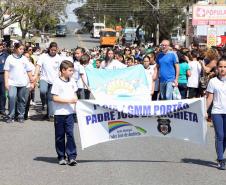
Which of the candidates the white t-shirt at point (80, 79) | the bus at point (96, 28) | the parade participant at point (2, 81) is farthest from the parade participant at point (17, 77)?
the bus at point (96, 28)

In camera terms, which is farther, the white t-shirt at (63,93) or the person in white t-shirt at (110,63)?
the person in white t-shirt at (110,63)

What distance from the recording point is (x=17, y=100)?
14711 millimetres

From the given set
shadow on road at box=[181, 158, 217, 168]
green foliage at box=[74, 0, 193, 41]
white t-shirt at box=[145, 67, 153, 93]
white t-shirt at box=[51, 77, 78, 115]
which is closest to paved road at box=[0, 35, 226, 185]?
shadow on road at box=[181, 158, 217, 168]

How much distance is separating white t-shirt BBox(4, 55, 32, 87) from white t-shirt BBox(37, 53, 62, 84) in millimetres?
370

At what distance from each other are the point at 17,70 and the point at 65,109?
524cm

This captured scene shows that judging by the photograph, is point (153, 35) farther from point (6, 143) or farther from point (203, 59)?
point (6, 143)

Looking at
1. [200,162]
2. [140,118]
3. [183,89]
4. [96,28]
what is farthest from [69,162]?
[96,28]

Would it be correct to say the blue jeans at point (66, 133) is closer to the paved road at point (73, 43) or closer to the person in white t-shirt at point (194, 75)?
the person in white t-shirt at point (194, 75)

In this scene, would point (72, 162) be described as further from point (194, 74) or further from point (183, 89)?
point (194, 74)

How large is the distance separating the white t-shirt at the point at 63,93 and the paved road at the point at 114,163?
2.79 feet

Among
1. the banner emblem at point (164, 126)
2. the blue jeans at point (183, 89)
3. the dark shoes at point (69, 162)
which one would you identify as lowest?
the dark shoes at point (69, 162)

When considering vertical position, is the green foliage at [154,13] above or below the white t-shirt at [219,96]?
above

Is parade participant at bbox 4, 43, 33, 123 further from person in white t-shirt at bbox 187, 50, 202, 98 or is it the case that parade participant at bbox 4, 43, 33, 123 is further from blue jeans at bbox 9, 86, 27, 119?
person in white t-shirt at bbox 187, 50, 202, 98

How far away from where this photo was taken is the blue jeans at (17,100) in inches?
568
